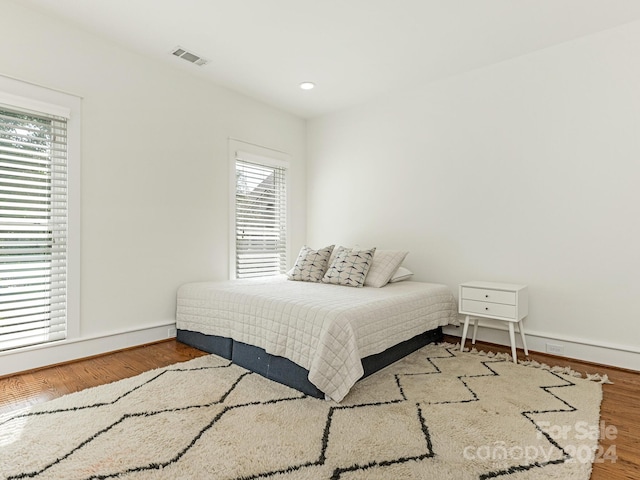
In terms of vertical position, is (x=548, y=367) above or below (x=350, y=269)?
below

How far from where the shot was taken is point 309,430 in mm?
1838

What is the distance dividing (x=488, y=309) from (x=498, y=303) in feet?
0.32

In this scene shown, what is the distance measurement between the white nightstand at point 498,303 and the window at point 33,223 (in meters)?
3.30

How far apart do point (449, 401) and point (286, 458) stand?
110 cm

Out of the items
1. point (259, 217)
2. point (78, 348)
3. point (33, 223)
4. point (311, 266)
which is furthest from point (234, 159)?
point (78, 348)

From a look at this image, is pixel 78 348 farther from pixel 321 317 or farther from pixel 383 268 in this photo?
pixel 383 268

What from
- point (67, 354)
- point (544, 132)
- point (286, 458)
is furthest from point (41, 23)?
point (544, 132)

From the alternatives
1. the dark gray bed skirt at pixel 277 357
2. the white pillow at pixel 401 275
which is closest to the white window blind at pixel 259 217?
the dark gray bed skirt at pixel 277 357

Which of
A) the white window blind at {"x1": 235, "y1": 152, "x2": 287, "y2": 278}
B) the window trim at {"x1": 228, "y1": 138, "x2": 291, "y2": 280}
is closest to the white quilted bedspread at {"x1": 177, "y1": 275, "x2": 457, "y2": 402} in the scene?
the window trim at {"x1": 228, "y1": 138, "x2": 291, "y2": 280}

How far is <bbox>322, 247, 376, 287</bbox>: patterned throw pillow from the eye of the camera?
11.3ft

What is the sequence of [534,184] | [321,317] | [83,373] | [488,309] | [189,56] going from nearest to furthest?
[321,317], [83,373], [488,309], [534,184], [189,56]

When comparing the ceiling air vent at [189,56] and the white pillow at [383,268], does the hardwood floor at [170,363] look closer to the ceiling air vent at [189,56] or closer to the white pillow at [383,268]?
the white pillow at [383,268]

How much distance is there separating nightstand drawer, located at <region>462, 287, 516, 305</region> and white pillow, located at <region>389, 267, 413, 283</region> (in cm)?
70

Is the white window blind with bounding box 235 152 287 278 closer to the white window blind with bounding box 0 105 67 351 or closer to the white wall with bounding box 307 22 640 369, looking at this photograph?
the white wall with bounding box 307 22 640 369
